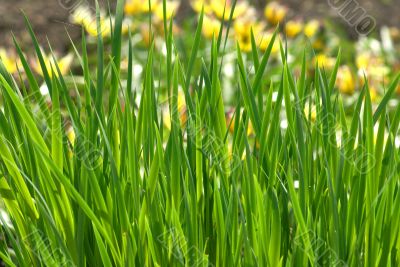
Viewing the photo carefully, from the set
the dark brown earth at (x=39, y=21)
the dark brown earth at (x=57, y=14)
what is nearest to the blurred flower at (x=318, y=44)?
the dark brown earth at (x=57, y=14)

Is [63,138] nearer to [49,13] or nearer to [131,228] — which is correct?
[131,228]

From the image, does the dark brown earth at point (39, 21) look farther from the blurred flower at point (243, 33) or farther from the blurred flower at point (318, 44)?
the blurred flower at point (318, 44)

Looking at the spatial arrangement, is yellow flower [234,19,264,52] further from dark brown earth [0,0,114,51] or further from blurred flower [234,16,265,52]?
dark brown earth [0,0,114,51]

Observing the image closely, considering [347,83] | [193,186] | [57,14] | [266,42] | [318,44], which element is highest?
[57,14]

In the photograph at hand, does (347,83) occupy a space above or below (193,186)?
above

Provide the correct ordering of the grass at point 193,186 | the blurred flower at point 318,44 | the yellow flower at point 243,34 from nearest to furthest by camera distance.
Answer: the grass at point 193,186 < the yellow flower at point 243,34 < the blurred flower at point 318,44

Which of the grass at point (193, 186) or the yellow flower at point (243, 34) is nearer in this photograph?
the grass at point (193, 186)

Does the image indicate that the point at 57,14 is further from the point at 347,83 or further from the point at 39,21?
the point at 347,83

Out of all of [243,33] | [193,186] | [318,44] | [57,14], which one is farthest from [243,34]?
[193,186]
